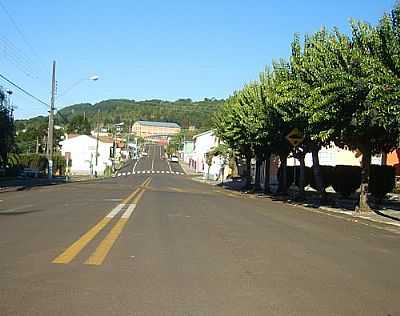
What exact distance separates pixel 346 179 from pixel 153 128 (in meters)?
155

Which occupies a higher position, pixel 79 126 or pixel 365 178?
pixel 79 126

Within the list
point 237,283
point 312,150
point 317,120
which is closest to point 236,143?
point 312,150

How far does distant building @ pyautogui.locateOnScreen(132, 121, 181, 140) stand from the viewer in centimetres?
18099

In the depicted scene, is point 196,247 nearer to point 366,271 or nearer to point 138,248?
point 138,248

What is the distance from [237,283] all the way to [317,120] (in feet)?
49.9

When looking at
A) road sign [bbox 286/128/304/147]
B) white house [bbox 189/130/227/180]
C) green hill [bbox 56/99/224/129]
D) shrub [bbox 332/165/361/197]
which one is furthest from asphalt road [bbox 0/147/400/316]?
green hill [bbox 56/99/224/129]

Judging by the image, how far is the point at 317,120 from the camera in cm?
2297

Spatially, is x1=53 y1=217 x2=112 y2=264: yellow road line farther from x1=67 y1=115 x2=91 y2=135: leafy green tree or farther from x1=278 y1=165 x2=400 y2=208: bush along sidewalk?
x1=67 y1=115 x2=91 y2=135: leafy green tree

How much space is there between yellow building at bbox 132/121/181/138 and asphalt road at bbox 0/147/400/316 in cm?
16439

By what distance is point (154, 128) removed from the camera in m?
190

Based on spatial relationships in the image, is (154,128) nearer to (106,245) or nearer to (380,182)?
(380,182)

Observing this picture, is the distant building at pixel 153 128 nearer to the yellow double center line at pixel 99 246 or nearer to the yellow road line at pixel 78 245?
the yellow double center line at pixel 99 246

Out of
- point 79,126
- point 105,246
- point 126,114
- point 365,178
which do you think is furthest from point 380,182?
point 126,114

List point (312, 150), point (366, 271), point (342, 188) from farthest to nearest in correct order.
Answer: point (342, 188)
point (312, 150)
point (366, 271)
